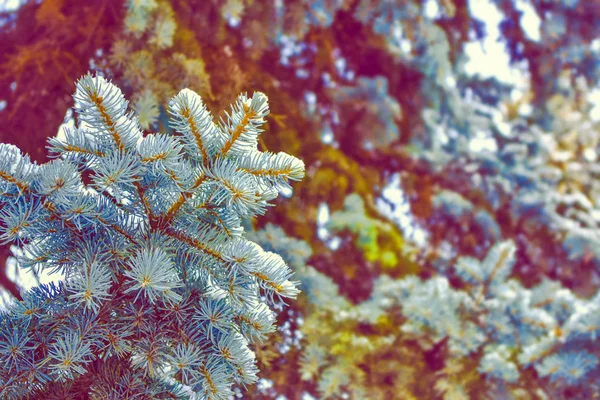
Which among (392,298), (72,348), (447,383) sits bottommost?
(72,348)

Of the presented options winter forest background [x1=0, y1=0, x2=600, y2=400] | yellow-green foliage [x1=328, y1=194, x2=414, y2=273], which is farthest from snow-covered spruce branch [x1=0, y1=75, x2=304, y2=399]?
yellow-green foliage [x1=328, y1=194, x2=414, y2=273]

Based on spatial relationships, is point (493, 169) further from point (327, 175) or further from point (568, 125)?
point (327, 175)

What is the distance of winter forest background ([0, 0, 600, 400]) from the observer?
3.52 ft

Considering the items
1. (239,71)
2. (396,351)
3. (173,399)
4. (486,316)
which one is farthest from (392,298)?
(173,399)

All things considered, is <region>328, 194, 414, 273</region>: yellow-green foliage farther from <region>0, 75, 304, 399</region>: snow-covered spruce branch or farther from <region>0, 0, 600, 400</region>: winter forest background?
<region>0, 75, 304, 399</region>: snow-covered spruce branch

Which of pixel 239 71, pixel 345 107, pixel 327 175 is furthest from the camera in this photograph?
pixel 345 107

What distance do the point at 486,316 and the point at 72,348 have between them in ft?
3.59

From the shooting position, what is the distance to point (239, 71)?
1064 mm

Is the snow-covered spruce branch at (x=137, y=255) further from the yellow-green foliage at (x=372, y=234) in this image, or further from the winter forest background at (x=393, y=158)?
the yellow-green foliage at (x=372, y=234)

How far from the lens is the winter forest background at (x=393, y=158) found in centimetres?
107

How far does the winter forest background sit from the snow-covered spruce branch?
84 mm

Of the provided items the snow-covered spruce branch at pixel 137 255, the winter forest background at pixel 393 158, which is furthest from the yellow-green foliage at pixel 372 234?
the snow-covered spruce branch at pixel 137 255

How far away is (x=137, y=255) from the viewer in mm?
578

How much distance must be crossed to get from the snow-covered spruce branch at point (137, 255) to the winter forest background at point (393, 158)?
84 millimetres
